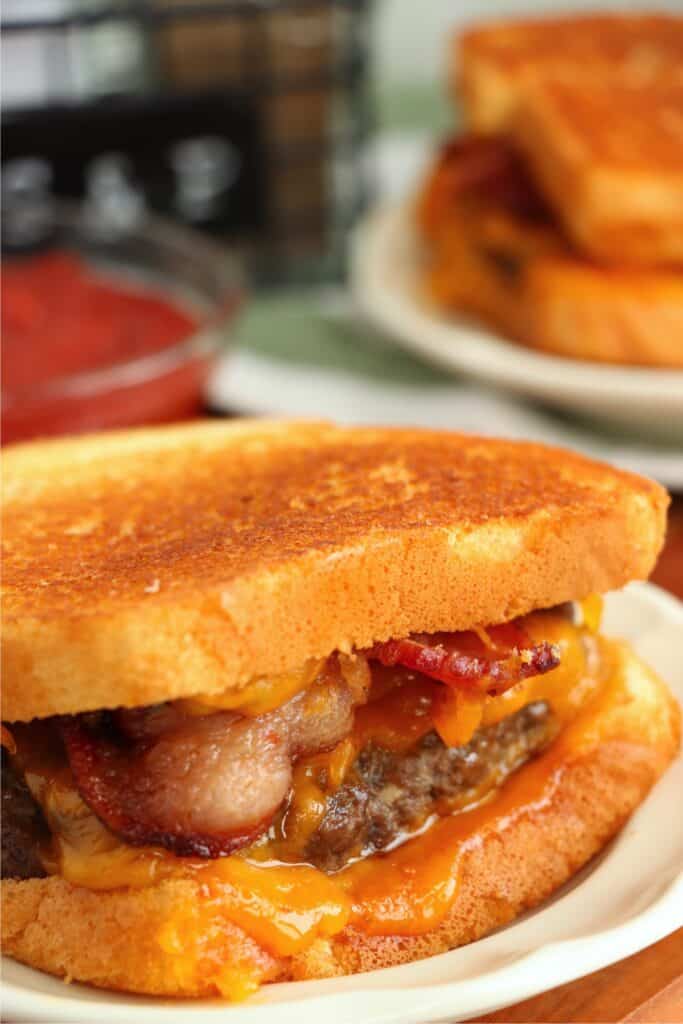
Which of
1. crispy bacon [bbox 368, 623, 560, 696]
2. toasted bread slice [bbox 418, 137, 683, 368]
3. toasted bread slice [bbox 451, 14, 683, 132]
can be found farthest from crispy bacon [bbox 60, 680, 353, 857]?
toasted bread slice [bbox 451, 14, 683, 132]

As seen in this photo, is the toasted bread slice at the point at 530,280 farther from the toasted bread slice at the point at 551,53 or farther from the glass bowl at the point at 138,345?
the glass bowl at the point at 138,345

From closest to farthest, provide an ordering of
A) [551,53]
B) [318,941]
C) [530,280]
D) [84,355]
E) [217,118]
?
[318,941] < [84,355] < [530,280] < [217,118] < [551,53]

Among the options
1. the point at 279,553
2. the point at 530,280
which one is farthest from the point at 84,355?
the point at 279,553

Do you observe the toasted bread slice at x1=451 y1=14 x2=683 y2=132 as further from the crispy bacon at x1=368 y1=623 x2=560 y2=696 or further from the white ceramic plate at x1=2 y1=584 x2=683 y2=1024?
the white ceramic plate at x1=2 y1=584 x2=683 y2=1024

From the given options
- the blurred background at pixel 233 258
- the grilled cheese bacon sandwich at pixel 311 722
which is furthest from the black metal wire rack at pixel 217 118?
the grilled cheese bacon sandwich at pixel 311 722

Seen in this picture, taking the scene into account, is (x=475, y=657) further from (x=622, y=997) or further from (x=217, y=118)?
(x=217, y=118)

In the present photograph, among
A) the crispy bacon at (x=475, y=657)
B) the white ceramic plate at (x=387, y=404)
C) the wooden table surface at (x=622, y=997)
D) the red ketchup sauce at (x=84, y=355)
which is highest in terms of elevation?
the crispy bacon at (x=475, y=657)
